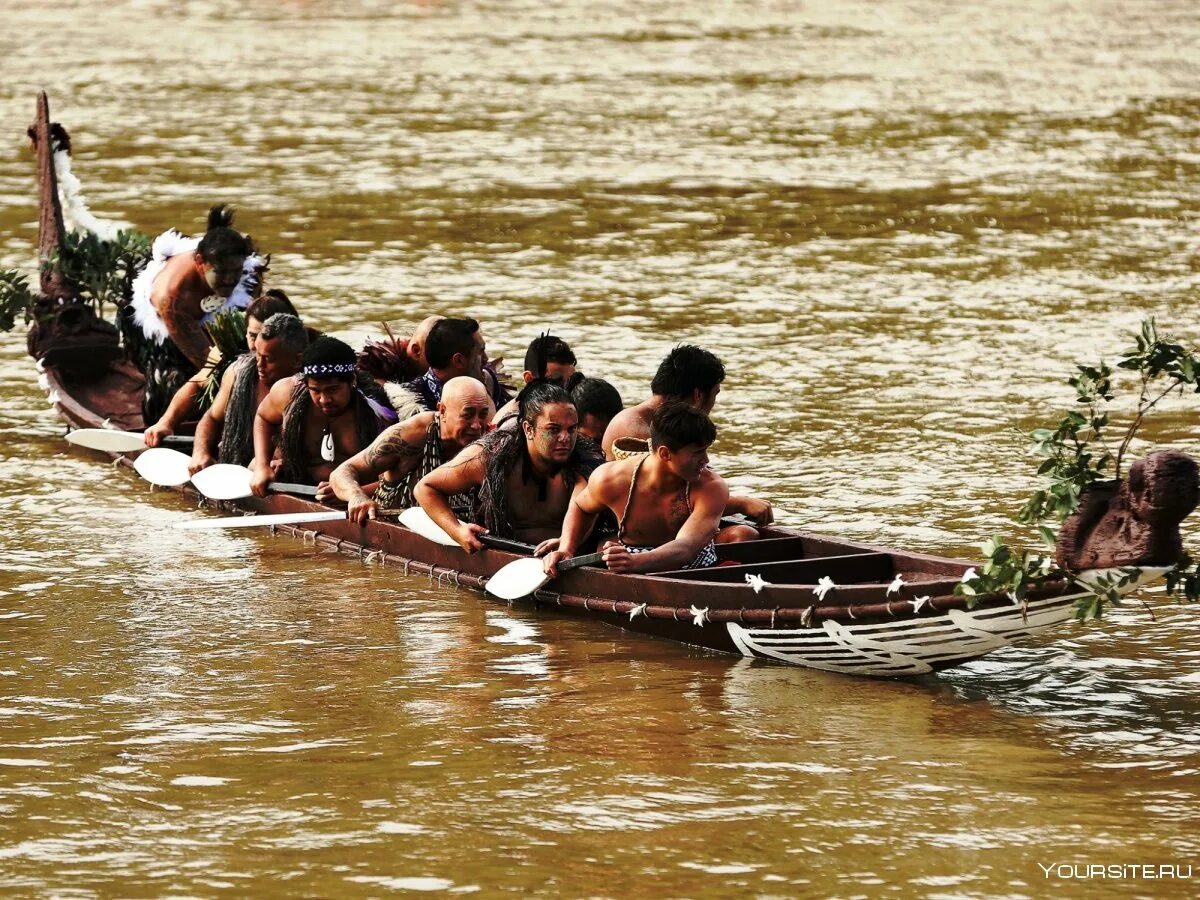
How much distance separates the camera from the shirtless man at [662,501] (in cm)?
890

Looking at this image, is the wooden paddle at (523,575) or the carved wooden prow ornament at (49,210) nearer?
the wooden paddle at (523,575)

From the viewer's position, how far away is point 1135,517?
7.39m

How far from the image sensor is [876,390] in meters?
14.0

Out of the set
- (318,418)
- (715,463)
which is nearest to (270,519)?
(318,418)

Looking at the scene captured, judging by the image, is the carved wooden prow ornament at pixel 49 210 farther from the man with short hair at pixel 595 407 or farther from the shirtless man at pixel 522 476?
the man with short hair at pixel 595 407

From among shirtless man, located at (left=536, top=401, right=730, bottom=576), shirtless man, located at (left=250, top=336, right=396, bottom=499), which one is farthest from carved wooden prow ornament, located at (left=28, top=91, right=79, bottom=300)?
shirtless man, located at (left=536, top=401, right=730, bottom=576)

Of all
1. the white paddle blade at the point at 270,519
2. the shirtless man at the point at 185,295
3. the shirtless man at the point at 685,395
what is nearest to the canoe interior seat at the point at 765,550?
the shirtless man at the point at 685,395

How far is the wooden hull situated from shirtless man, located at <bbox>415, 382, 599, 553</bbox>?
174mm

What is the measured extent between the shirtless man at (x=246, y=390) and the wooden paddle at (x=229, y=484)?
0.14m

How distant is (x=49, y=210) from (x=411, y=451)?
464 cm

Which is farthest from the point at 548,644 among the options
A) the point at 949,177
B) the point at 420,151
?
the point at 420,151

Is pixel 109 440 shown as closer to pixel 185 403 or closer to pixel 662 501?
pixel 185 403

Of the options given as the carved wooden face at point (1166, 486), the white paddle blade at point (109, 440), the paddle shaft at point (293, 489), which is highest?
the carved wooden face at point (1166, 486)

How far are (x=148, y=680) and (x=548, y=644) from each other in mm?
1726
